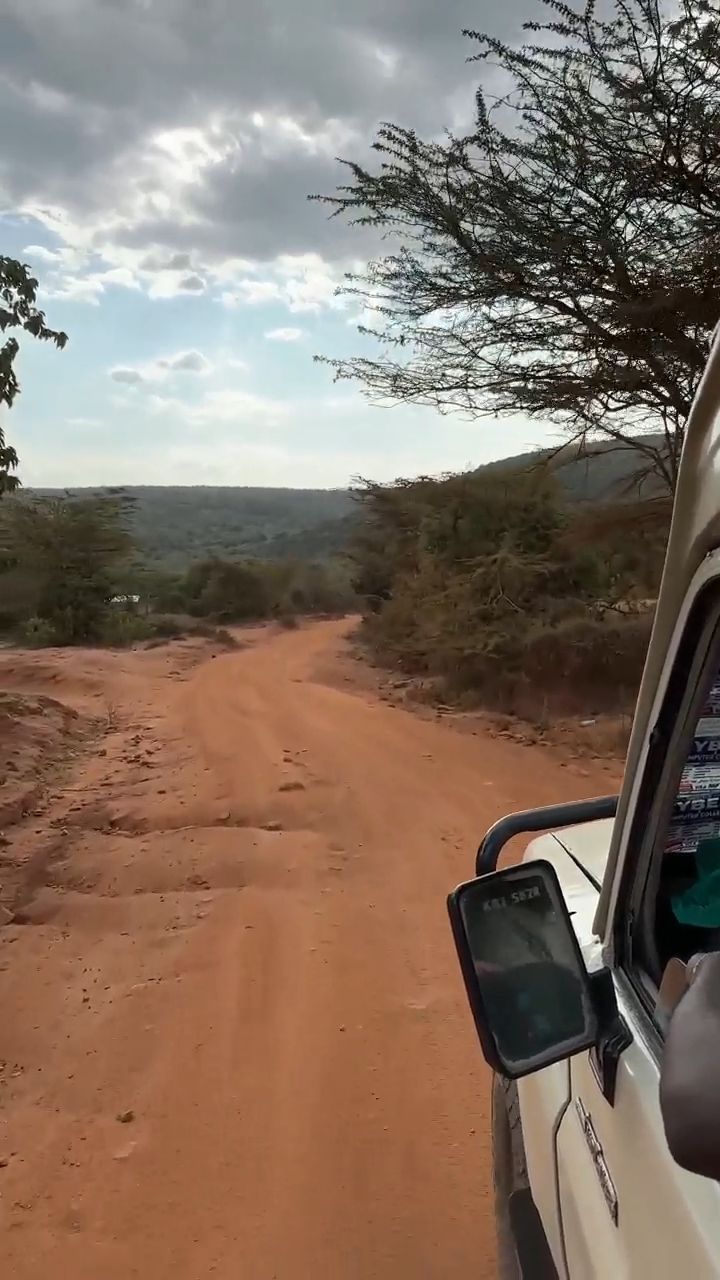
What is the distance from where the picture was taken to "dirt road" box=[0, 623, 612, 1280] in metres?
2.65

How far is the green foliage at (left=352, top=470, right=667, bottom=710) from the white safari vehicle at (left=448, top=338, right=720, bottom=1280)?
26.8 feet

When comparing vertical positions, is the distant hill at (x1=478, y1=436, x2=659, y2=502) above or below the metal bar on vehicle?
above

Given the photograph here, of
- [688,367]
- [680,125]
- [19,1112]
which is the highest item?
[680,125]

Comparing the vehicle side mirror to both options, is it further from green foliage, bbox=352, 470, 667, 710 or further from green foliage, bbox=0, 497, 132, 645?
green foliage, bbox=0, 497, 132, 645

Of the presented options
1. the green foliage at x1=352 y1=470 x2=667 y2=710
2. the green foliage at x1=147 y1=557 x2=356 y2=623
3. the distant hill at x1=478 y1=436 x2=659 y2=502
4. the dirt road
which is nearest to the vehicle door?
the dirt road

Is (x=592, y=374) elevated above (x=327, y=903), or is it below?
above

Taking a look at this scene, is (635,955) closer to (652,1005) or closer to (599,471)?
(652,1005)

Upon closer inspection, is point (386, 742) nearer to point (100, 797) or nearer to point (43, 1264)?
point (100, 797)

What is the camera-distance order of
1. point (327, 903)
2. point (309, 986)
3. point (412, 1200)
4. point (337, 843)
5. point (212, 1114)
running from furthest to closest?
point (337, 843) → point (327, 903) → point (309, 986) → point (212, 1114) → point (412, 1200)

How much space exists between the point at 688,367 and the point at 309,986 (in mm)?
5883

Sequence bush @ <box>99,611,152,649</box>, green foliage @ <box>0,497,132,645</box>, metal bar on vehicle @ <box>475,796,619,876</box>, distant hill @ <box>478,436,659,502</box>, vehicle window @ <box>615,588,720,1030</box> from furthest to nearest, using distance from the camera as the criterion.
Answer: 1. green foliage @ <box>0,497,132,645</box>
2. bush @ <box>99,611,152,649</box>
3. distant hill @ <box>478,436,659,502</box>
4. metal bar on vehicle @ <box>475,796,619,876</box>
5. vehicle window @ <box>615,588,720,1030</box>

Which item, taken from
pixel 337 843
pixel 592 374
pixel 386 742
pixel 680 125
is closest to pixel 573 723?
pixel 386 742

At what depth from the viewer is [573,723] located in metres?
8.86

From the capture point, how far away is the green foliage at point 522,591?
9.63m
